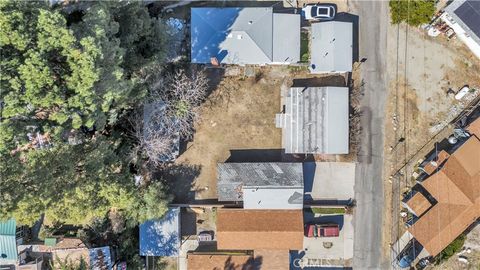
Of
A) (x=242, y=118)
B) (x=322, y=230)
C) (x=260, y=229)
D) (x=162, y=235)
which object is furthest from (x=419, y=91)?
(x=162, y=235)

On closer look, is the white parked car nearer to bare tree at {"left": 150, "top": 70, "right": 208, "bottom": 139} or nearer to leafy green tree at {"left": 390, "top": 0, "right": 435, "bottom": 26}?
leafy green tree at {"left": 390, "top": 0, "right": 435, "bottom": 26}

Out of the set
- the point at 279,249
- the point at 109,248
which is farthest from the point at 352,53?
the point at 109,248

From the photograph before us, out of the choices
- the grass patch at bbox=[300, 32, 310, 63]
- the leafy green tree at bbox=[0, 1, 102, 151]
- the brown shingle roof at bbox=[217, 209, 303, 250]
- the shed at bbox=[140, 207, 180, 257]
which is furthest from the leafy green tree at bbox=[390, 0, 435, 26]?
the shed at bbox=[140, 207, 180, 257]

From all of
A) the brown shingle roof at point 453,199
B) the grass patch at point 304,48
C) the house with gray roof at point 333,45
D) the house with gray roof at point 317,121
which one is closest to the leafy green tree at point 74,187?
the house with gray roof at point 317,121

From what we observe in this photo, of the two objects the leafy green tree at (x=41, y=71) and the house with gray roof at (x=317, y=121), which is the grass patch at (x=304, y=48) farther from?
the leafy green tree at (x=41, y=71)

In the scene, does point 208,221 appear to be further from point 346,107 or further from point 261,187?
point 346,107
